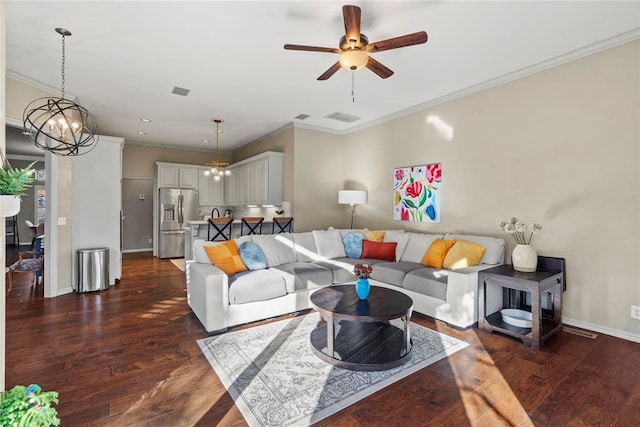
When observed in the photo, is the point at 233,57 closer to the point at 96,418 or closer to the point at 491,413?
the point at 96,418

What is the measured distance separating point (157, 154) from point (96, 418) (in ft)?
24.0

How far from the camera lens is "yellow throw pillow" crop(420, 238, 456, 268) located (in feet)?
12.6

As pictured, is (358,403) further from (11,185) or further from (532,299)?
(11,185)

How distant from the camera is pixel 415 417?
193 cm

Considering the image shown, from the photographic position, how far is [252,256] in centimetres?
379

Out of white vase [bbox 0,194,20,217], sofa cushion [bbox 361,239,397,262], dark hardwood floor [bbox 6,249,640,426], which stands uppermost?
white vase [bbox 0,194,20,217]

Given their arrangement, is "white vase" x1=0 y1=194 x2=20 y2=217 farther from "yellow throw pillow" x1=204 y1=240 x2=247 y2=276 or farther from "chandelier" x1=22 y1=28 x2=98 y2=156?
"yellow throw pillow" x1=204 y1=240 x2=247 y2=276

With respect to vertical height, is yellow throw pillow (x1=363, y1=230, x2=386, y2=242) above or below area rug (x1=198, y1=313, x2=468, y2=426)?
above

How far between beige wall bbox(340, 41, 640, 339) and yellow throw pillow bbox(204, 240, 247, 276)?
3.04 m

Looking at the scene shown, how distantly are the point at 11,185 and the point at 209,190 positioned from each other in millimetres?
7503

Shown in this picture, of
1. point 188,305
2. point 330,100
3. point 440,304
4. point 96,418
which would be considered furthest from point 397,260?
point 96,418

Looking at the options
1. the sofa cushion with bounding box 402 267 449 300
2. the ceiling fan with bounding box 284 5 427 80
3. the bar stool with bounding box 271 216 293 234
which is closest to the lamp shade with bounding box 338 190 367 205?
the bar stool with bounding box 271 216 293 234

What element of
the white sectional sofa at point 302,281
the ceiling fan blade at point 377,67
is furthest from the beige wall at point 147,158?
the ceiling fan blade at point 377,67

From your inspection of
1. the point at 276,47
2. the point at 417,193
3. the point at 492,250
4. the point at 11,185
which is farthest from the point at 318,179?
the point at 11,185
